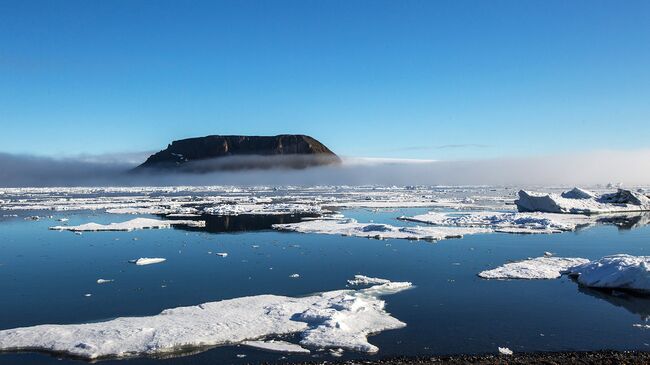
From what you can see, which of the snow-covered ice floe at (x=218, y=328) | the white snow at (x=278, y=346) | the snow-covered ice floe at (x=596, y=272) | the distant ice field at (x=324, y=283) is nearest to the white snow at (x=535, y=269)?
the snow-covered ice floe at (x=596, y=272)

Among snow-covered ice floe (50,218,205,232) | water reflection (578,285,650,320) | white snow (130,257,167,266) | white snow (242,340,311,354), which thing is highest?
snow-covered ice floe (50,218,205,232)

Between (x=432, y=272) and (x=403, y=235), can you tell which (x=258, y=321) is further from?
(x=403, y=235)

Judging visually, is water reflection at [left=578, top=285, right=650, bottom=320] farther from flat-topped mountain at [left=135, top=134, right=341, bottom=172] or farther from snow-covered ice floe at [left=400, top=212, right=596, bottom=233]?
flat-topped mountain at [left=135, top=134, right=341, bottom=172]

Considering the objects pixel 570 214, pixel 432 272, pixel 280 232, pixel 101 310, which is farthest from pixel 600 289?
pixel 570 214

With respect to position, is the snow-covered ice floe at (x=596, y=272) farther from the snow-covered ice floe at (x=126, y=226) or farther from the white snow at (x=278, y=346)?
the snow-covered ice floe at (x=126, y=226)

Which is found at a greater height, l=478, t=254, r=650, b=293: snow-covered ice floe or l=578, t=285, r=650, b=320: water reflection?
l=478, t=254, r=650, b=293: snow-covered ice floe

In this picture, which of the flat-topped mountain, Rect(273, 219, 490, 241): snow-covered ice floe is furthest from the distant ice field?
the flat-topped mountain

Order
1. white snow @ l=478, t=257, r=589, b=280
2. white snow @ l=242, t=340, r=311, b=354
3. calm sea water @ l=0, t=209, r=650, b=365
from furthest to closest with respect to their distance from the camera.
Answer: white snow @ l=478, t=257, r=589, b=280 → calm sea water @ l=0, t=209, r=650, b=365 → white snow @ l=242, t=340, r=311, b=354
